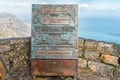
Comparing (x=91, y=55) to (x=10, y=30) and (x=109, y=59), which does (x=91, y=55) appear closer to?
(x=109, y=59)

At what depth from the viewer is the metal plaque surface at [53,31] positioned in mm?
6617

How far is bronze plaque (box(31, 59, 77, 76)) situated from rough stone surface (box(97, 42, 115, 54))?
86cm

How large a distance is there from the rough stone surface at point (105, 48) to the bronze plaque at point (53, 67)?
2.81ft

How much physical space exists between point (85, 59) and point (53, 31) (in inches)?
50.9

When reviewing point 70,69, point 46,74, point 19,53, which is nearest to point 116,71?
point 70,69

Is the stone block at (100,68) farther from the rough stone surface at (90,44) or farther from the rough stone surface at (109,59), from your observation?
the rough stone surface at (90,44)

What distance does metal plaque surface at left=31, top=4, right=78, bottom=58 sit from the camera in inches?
261

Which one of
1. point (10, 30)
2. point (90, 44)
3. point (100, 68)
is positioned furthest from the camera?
point (10, 30)

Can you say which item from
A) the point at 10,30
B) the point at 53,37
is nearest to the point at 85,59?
the point at 53,37

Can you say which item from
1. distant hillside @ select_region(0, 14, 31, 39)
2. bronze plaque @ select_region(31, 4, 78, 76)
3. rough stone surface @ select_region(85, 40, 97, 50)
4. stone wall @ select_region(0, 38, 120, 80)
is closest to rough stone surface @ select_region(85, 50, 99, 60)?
stone wall @ select_region(0, 38, 120, 80)

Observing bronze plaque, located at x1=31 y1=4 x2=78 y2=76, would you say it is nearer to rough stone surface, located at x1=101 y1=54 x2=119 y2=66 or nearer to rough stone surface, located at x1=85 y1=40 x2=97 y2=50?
rough stone surface, located at x1=85 y1=40 x2=97 y2=50

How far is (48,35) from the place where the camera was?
21.8 ft

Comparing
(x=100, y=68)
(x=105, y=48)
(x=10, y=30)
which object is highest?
(x=10, y=30)

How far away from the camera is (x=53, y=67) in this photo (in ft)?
21.9
